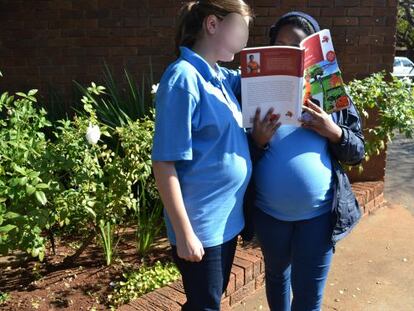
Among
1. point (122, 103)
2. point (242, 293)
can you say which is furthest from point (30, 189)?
point (122, 103)

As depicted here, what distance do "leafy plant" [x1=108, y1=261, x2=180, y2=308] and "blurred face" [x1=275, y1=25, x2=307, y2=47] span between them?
1648 mm

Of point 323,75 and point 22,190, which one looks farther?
point 22,190

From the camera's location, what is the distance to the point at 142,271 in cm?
308

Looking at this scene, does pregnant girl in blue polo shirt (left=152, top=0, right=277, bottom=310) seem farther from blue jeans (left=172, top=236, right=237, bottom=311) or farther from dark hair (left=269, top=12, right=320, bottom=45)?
dark hair (left=269, top=12, right=320, bottom=45)

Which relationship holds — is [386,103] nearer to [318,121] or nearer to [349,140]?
[349,140]

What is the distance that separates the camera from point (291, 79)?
5.96ft

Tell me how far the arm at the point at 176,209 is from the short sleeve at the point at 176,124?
50mm

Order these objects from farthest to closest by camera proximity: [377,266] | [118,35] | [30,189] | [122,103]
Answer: [118,35], [122,103], [377,266], [30,189]

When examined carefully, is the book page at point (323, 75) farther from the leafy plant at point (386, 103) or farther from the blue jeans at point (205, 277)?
the leafy plant at point (386, 103)

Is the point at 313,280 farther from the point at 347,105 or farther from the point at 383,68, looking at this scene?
the point at 383,68

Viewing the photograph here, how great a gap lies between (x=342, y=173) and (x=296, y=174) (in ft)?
0.87

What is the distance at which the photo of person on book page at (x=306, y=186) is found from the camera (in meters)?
2.01

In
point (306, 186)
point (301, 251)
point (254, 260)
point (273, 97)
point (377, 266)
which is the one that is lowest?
point (377, 266)

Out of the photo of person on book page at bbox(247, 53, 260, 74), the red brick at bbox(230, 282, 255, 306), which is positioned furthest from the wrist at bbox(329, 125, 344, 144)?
the red brick at bbox(230, 282, 255, 306)
